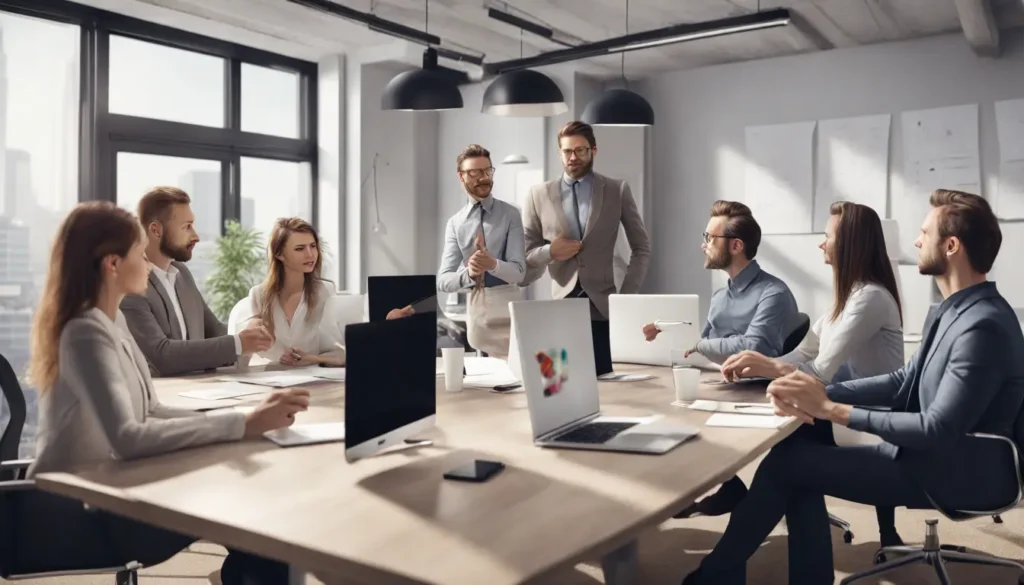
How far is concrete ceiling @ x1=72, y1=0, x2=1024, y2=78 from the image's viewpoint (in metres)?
5.59

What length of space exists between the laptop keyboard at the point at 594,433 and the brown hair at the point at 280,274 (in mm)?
1705

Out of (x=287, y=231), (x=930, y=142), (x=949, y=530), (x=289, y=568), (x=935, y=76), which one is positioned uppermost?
(x=935, y=76)

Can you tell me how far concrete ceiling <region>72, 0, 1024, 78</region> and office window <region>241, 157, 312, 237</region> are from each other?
3.04ft

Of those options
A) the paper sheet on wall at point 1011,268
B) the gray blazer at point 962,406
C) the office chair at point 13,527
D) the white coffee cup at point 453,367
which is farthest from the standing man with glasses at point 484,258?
the paper sheet on wall at point 1011,268

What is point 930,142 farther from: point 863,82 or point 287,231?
point 287,231

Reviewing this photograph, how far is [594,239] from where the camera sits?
14.0 feet

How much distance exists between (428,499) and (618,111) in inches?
152

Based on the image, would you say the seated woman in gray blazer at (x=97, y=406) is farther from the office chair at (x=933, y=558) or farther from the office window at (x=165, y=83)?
the office window at (x=165, y=83)

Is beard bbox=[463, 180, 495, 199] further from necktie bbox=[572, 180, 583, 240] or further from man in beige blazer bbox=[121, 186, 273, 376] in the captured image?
man in beige blazer bbox=[121, 186, 273, 376]

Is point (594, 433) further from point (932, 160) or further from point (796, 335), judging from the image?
point (932, 160)

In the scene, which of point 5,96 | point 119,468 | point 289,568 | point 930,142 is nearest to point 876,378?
point 289,568

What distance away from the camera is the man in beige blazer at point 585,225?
4211 millimetres

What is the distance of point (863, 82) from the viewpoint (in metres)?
6.60

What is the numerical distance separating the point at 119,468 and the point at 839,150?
6073 mm
